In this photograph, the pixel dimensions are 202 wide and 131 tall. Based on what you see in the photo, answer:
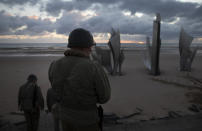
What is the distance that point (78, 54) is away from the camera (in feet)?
5.34

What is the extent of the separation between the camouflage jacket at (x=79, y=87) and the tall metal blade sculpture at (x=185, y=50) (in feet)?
36.4

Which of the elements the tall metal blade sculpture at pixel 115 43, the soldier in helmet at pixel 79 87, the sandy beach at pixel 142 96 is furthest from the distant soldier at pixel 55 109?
the tall metal blade sculpture at pixel 115 43

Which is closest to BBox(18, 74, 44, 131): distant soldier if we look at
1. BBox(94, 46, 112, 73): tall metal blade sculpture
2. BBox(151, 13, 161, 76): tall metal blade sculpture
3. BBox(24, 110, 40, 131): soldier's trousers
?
BBox(24, 110, 40, 131): soldier's trousers

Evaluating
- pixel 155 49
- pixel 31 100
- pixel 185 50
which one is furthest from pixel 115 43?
pixel 31 100

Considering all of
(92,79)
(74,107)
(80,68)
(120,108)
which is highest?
(80,68)

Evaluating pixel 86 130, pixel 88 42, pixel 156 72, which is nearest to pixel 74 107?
pixel 86 130

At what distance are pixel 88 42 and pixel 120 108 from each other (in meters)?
4.48

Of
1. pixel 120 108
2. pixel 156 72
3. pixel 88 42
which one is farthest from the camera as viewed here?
pixel 156 72

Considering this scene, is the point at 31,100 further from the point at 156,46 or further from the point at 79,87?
the point at 156,46

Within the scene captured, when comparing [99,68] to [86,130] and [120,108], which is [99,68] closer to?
[86,130]

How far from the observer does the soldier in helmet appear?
5.06ft

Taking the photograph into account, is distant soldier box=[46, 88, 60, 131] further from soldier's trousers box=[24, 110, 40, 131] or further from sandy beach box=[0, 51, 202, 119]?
sandy beach box=[0, 51, 202, 119]

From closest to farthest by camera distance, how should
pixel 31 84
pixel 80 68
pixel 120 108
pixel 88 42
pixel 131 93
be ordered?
pixel 80 68 → pixel 88 42 → pixel 31 84 → pixel 120 108 → pixel 131 93

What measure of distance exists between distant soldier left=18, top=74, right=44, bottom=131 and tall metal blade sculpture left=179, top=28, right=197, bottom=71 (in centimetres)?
1053
